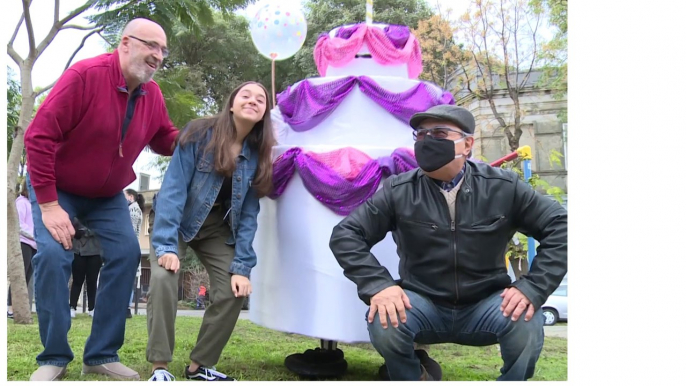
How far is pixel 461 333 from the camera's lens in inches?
103

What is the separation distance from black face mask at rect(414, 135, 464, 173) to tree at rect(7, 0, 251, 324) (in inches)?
161

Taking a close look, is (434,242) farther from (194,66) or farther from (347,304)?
(194,66)

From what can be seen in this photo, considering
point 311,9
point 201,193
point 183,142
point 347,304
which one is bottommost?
point 347,304

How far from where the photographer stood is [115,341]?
3.07m

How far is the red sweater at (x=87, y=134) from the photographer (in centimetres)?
276

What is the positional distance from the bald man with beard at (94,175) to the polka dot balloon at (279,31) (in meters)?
2.19

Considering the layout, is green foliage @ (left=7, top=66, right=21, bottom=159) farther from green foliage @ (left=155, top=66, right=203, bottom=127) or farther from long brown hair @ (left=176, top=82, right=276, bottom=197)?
long brown hair @ (left=176, top=82, right=276, bottom=197)

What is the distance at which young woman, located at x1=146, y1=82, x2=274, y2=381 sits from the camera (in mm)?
2830

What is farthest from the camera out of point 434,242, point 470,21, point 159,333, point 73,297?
point 470,21

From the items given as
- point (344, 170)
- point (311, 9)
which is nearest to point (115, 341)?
point (344, 170)

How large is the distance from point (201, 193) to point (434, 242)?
117 cm

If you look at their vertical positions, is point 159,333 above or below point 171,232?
below

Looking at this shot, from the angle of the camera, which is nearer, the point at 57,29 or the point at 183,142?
the point at 183,142

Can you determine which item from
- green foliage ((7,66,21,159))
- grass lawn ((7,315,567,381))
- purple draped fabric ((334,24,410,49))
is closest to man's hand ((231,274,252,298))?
grass lawn ((7,315,567,381))
